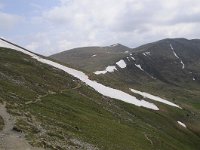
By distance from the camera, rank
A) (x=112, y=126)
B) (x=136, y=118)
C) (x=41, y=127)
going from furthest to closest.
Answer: (x=136, y=118) → (x=112, y=126) → (x=41, y=127)

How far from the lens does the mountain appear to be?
4653cm

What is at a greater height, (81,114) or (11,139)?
(11,139)

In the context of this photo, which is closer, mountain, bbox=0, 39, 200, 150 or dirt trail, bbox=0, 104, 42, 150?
dirt trail, bbox=0, 104, 42, 150

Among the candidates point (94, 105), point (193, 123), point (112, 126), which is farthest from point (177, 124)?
point (112, 126)

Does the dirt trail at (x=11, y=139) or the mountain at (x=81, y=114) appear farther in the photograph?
the mountain at (x=81, y=114)

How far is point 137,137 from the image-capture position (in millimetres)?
70062

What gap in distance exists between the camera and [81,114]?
220 feet

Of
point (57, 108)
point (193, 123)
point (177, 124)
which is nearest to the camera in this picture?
point (57, 108)

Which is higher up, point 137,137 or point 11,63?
point 11,63

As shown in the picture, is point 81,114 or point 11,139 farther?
point 81,114

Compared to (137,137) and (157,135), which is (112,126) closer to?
(137,137)

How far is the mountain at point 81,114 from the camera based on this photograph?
4653 cm

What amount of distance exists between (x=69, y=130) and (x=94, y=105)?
31864mm

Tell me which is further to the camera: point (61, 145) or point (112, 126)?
point (112, 126)
